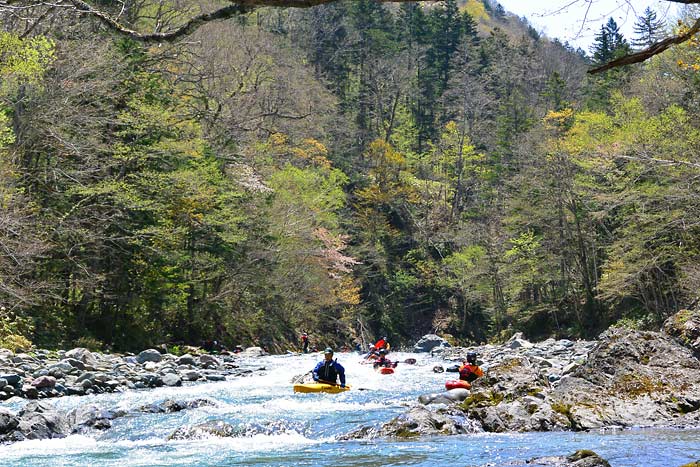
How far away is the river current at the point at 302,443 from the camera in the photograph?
8195 millimetres

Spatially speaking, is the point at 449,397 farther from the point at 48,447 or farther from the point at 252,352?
the point at 252,352

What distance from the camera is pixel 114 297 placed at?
78.4ft

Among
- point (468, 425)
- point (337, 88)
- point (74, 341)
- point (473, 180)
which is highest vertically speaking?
point (337, 88)

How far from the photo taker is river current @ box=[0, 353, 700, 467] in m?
8.20

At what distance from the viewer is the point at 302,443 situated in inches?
391

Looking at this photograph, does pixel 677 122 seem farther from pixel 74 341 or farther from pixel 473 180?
pixel 473 180

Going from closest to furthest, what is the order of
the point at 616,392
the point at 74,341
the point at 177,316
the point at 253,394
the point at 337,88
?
the point at 616,392 → the point at 253,394 → the point at 74,341 → the point at 177,316 → the point at 337,88

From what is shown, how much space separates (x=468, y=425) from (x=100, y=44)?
61.2 feet

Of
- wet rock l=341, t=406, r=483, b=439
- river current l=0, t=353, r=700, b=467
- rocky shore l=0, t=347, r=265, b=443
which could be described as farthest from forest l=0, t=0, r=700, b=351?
wet rock l=341, t=406, r=483, b=439

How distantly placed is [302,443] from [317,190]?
98.8 ft

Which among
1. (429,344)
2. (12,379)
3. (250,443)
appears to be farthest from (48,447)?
(429,344)

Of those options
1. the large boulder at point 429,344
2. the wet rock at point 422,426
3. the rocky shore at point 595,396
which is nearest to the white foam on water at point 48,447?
the wet rock at point 422,426

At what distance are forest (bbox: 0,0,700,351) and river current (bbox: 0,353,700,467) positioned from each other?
4281mm

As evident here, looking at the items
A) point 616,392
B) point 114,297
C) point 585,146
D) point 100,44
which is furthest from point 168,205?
point 616,392
